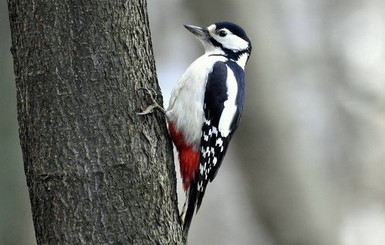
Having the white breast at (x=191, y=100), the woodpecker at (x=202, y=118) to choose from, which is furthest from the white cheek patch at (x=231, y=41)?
the white breast at (x=191, y=100)

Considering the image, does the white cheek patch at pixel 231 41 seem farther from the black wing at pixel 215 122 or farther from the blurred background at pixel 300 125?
the blurred background at pixel 300 125

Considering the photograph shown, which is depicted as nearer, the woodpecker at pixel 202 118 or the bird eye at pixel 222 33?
the woodpecker at pixel 202 118

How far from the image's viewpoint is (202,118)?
4.19 metres

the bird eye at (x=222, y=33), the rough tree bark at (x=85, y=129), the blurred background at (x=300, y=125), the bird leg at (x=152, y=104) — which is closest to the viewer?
the rough tree bark at (x=85, y=129)

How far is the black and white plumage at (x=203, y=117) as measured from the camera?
13.2 feet

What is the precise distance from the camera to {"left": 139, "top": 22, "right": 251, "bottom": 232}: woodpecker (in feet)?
13.2

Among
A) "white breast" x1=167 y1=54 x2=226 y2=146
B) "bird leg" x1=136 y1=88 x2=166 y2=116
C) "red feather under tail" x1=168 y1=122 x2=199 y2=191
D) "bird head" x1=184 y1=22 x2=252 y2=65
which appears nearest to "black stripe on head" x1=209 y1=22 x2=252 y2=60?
"bird head" x1=184 y1=22 x2=252 y2=65

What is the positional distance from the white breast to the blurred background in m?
2.07

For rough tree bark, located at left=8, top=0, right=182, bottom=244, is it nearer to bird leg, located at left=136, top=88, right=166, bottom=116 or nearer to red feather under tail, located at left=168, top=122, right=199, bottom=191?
bird leg, located at left=136, top=88, right=166, bottom=116

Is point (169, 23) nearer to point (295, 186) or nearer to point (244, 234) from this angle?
point (244, 234)

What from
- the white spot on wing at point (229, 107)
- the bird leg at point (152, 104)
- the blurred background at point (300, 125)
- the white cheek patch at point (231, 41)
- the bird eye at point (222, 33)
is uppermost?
the bird leg at point (152, 104)

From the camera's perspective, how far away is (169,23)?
922 cm

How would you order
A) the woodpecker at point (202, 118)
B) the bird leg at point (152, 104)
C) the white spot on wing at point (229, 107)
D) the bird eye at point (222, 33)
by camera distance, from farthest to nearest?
the bird eye at point (222, 33), the white spot on wing at point (229, 107), the woodpecker at point (202, 118), the bird leg at point (152, 104)

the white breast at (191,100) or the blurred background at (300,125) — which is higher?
the white breast at (191,100)
